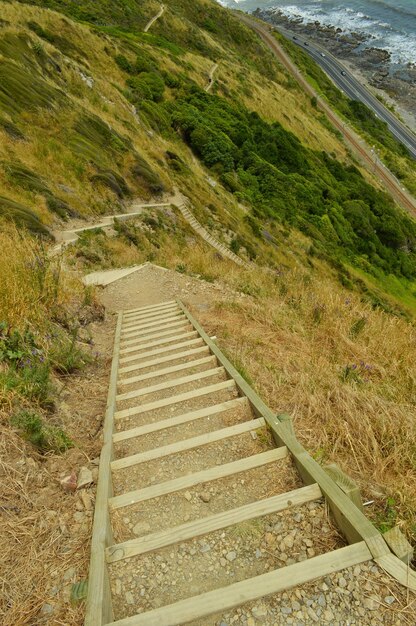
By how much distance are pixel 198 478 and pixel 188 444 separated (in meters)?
0.47

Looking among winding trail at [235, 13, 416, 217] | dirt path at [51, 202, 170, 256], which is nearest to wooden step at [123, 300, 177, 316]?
dirt path at [51, 202, 170, 256]

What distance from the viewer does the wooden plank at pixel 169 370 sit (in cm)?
498

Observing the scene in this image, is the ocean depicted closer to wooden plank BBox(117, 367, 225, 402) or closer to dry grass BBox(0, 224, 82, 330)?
dry grass BBox(0, 224, 82, 330)

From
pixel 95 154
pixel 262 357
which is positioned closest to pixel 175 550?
pixel 262 357

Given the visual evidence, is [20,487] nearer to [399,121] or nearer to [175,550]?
[175,550]

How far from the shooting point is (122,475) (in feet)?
10.3

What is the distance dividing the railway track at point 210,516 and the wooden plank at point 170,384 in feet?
1.12

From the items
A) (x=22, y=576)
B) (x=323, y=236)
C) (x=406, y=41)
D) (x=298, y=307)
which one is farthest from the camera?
(x=406, y=41)

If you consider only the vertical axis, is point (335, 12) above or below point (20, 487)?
above

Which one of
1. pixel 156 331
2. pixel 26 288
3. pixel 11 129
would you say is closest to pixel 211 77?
pixel 11 129

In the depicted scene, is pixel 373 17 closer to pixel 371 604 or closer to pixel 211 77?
pixel 211 77

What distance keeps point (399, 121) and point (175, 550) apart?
85.4 metres

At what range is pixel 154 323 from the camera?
7.83m

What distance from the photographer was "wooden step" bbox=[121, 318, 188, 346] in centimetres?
698
